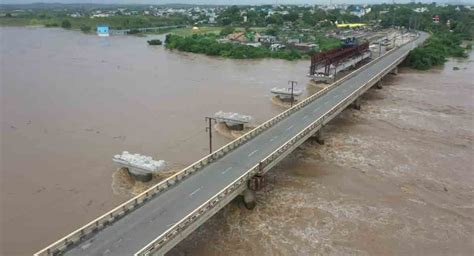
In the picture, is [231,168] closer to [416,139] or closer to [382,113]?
[416,139]

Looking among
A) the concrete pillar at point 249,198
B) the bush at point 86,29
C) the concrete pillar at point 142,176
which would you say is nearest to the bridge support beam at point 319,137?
the concrete pillar at point 249,198

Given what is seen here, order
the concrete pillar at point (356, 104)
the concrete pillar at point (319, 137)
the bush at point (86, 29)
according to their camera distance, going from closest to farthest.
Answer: the concrete pillar at point (319, 137) < the concrete pillar at point (356, 104) < the bush at point (86, 29)

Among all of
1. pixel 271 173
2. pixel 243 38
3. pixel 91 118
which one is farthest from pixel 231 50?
pixel 271 173

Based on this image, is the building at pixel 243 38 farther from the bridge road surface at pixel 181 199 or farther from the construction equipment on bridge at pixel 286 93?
the bridge road surface at pixel 181 199

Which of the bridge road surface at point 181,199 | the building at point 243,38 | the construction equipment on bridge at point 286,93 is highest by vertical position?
the building at point 243,38

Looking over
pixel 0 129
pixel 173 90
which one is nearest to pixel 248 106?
pixel 173 90

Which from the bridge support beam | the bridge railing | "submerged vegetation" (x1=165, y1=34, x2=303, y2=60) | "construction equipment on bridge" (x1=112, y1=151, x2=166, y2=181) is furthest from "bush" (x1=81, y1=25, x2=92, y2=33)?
"construction equipment on bridge" (x1=112, y1=151, x2=166, y2=181)

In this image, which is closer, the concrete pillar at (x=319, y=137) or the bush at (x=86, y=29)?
the concrete pillar at (x=319, y=137)
